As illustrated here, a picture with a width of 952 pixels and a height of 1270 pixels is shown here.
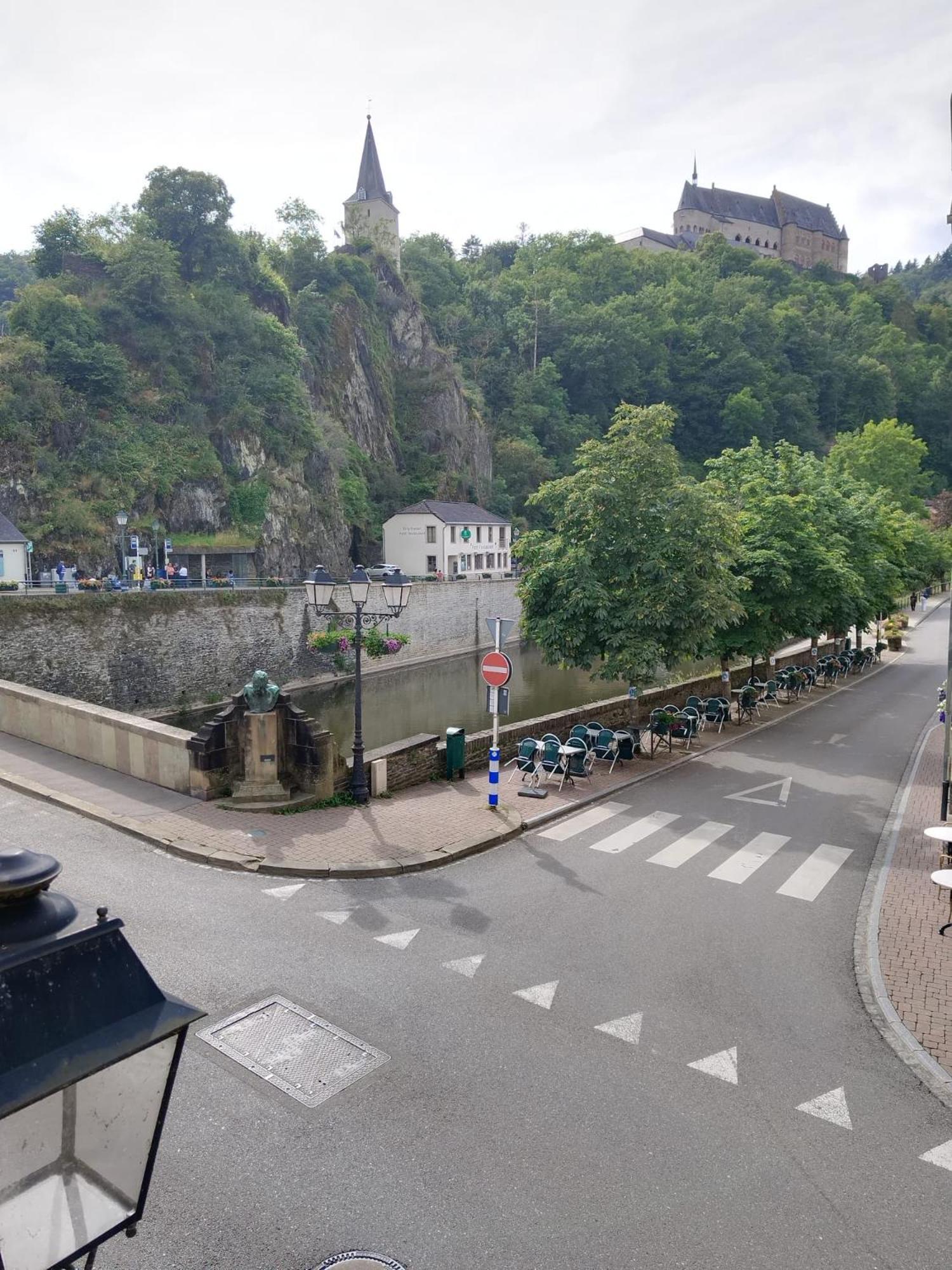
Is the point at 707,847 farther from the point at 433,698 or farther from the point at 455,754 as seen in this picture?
the point at 433,698

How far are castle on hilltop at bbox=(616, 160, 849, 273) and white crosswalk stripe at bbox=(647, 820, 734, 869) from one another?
136 meters

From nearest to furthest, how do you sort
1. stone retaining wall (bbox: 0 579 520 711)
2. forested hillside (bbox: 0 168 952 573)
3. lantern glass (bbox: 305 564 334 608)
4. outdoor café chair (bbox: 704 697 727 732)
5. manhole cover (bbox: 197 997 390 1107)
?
1. manhole cover (bbox: 197 997 390 1107)
2. lantern glass (bbox: 305 564 334 608)
3. outdoor café chair (bbox: 704 697 727 732)
4. stone retaining wall (bbox: 0 579 520 711)
5. forested hillside (bbox: 0 168 952 573)

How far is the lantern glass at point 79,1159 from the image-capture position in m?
2.03

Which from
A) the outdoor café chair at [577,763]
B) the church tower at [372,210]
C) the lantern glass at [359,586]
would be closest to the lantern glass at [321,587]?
the lantern glass at [359,586]

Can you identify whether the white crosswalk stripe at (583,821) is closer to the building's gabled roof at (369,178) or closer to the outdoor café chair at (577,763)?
the outdoor café chair at (577,763)

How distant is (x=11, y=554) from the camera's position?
34594 mm

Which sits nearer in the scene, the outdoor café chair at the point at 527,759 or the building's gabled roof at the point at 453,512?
the outdoor café chair at the point at 527,759

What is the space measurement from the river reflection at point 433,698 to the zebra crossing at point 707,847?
15.7 meters

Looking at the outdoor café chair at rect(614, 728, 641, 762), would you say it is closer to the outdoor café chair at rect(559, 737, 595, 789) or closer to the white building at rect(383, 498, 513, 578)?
the outdoor café chair at rect(559, 737, 595, 789)

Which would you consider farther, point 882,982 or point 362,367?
point 362,367

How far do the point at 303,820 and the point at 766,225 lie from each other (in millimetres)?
154933

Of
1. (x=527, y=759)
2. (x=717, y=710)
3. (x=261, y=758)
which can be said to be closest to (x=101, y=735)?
(x=261, y=758)

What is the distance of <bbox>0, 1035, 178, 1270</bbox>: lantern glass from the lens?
203 centimetres

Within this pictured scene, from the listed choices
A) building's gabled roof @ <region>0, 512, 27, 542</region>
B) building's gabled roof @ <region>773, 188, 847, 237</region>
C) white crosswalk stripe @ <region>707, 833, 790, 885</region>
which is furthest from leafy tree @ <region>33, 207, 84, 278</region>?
building's gabled roof @ <region>773, 188, 847, 237</region>
